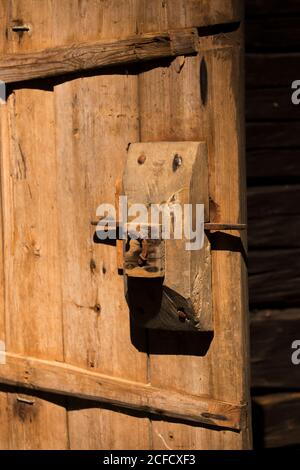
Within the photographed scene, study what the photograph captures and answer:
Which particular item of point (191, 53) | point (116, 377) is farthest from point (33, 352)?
point (191, 53)

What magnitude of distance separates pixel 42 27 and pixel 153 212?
0.61 meters

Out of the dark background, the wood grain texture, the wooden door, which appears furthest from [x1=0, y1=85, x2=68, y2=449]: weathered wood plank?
the dark background

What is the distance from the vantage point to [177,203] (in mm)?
2289

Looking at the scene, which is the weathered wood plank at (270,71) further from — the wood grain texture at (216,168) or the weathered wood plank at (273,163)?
the wood grain texture at (216,168)

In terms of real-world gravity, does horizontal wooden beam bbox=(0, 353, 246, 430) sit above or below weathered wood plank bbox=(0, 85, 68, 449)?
below

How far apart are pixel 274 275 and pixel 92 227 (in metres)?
0.64

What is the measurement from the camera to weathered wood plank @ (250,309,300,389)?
2926 mm

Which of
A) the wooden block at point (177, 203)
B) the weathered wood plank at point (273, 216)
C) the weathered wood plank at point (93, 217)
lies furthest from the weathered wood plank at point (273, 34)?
the wooden block at point (177, 203)

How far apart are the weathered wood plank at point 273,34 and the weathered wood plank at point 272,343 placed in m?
0.77

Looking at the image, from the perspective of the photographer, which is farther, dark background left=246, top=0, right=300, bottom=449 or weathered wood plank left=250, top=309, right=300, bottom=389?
weathered wood plank left=250, top=309, right=300, bottom=389

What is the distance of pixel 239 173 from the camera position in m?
2.29

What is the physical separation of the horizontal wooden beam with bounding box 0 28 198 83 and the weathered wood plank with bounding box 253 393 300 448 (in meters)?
1.14
